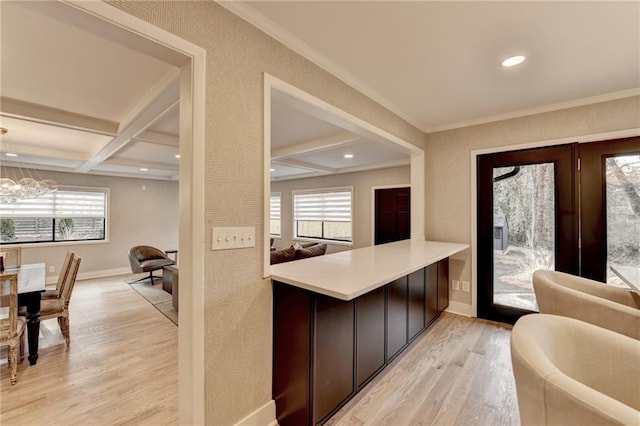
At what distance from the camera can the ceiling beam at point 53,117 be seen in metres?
2.50

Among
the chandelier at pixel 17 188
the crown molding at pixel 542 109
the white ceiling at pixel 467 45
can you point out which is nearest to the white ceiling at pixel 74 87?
the chandelier at pixel 17 188

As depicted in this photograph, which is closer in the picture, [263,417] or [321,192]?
[263,417]

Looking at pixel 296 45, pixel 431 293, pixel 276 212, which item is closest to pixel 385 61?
pixel 296 45

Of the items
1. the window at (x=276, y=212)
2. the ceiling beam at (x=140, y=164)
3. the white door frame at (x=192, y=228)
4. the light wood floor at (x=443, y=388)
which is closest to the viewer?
the white door frame at (x=192, y=228)

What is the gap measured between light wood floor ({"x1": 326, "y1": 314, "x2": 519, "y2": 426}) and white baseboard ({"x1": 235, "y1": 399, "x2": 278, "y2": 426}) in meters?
0.36

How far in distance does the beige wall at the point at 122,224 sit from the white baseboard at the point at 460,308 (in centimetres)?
677

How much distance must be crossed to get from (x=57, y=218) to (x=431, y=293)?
7.43 m

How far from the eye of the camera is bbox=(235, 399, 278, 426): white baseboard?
1.52 metres

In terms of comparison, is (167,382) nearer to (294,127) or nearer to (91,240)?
(294,127)

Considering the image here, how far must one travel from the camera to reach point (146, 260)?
543cm

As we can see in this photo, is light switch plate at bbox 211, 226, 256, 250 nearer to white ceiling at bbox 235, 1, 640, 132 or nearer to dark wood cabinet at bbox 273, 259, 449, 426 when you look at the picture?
dark wood cabinet at bbox 273, 259, 449, 426

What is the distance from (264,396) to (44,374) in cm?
215

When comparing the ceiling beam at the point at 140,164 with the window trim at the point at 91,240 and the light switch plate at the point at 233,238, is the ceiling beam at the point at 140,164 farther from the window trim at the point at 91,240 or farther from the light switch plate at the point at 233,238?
the light switch plate at the point at 233,238

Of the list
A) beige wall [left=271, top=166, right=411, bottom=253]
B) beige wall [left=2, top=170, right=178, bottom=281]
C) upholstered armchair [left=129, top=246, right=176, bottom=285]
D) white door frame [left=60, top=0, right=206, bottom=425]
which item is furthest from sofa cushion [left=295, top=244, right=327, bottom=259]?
beige wall [left=2, top=170, right=178, bottom=281]
